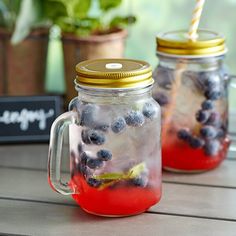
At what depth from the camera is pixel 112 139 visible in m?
1.05

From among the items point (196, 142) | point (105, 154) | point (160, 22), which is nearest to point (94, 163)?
point (105, 154)

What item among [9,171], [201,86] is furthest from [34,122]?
[201,86]

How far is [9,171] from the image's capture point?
1.31 meters

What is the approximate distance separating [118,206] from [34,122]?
412 millimetres

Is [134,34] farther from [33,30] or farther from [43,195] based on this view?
[43,195]

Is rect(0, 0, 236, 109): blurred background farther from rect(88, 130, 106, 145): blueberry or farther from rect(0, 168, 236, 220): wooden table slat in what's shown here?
rect(88, 130, 106, 145): blueberry

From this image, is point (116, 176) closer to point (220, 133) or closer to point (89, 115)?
point (89, 115)

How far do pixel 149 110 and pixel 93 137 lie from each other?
0.09 m

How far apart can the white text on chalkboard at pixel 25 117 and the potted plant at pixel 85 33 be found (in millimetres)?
154

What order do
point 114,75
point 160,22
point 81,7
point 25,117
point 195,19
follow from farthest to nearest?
point 160,22
point 81,7
point 25,117
point 195,19
point 114,75

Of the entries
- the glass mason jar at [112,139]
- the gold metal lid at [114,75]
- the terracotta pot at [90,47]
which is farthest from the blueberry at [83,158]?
the terracotta pot at [90,47]

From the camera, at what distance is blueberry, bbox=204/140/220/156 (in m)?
1.24

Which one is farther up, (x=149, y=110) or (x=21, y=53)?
(x=149, y=110)

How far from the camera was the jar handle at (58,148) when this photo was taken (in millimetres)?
1065
